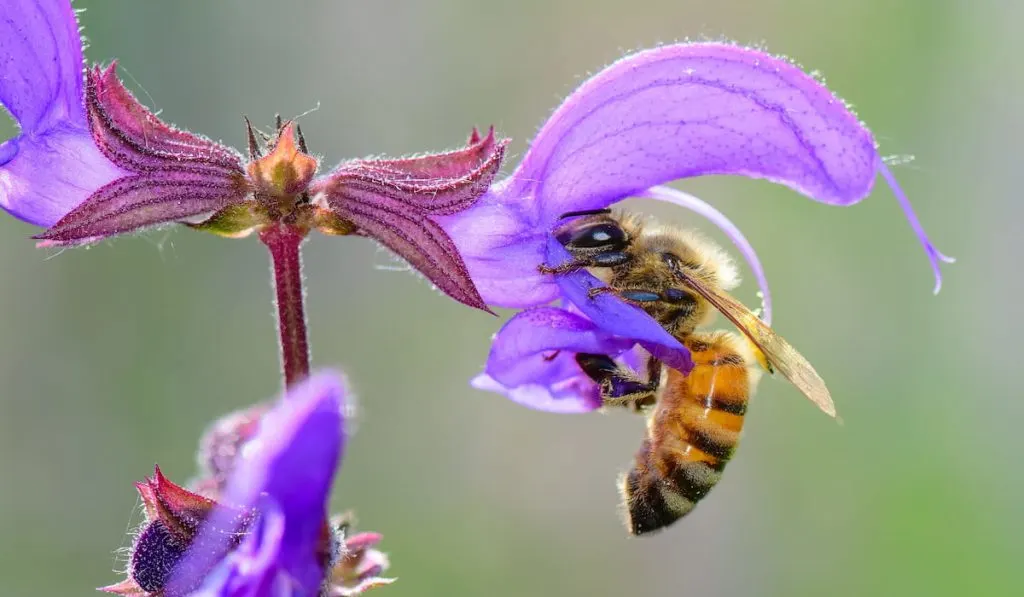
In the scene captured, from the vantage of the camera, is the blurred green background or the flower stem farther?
the blurred green background

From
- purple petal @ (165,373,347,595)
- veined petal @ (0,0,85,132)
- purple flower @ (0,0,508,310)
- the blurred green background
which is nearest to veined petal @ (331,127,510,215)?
purple flower @ (0,0,508,310)

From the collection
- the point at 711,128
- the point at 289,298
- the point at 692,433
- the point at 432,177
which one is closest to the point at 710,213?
the point at 711,128

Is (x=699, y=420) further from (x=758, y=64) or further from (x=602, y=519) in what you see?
(x=602, y=519)

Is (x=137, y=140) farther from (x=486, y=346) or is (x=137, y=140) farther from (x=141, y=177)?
(x=486, y=346)

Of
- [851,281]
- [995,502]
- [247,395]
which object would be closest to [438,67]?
[247,395]

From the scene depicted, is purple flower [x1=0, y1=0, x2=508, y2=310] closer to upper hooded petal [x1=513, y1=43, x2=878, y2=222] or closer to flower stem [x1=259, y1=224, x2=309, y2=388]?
flower stem [x1=259, y1=224, x2=309, y2=388]

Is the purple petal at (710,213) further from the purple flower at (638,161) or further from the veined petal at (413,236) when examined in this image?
the veined petal at (413,236)
